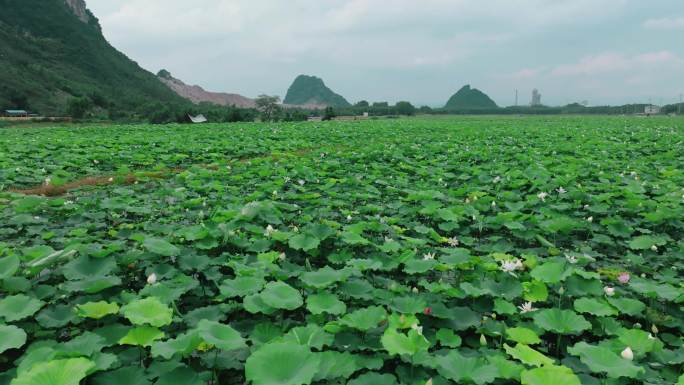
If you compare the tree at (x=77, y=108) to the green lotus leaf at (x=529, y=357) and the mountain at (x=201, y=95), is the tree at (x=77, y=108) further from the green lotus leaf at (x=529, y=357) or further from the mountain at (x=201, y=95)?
the mountain at (x=201, y=95)

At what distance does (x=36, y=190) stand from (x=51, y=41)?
309ft

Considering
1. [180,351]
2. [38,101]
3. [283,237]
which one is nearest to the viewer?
[180,351]

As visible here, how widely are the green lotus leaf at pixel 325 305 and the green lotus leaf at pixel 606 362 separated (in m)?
1.21

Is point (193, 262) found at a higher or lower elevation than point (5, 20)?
lower

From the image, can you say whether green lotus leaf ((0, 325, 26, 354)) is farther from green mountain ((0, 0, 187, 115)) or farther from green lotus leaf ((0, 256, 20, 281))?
green mountain ((0, 0, 187, 115))

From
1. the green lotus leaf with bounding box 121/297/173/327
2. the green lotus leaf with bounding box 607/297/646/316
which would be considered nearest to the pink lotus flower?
the green lotus leaf with bounding box 607/297/646/316

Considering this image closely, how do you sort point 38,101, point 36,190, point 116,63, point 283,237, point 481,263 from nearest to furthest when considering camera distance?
1. point 481,263
2. point 283,237
3. point 36,190
4. point 38,101
5. point 116,63

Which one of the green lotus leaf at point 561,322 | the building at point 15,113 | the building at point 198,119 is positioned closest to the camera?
the green lotus leaf at point 561,322

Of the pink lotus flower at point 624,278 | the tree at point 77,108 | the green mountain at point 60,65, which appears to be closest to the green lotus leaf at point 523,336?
the pink lotus flower at point 624,278

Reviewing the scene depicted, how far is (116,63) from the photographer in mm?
92625

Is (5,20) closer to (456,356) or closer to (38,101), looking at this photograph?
(38,101)

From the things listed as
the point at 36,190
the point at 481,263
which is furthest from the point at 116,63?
the point at 481,263

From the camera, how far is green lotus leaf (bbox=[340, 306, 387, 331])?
2285 mm

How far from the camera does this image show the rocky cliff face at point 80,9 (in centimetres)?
10638
